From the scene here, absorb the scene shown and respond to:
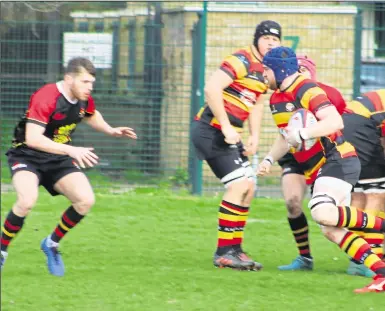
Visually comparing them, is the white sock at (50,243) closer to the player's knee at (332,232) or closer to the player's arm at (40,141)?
the player's arm at (40,141)

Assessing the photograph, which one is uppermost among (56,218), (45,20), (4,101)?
(45,20)

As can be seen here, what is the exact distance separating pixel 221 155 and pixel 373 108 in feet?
4.28

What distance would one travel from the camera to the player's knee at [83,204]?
7.96 m

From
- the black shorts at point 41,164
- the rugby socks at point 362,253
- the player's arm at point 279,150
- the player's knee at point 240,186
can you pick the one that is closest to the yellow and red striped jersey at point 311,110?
the player's arm at point 279,150

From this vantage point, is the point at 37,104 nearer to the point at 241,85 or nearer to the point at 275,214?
the point at 241,85

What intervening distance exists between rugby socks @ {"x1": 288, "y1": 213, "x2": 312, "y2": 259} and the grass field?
0.21 meters

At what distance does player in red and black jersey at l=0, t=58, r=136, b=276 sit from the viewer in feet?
25.6

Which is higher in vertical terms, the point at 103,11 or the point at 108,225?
the point at 103,11

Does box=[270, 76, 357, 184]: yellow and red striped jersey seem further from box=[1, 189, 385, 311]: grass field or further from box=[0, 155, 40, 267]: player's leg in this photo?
box=[0, 155, 40, 267]: player's leg

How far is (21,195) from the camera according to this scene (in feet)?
25.8

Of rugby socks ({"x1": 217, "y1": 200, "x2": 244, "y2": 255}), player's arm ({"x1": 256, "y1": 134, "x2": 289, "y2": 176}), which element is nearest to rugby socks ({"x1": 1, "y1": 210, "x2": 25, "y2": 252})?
rugby socks ({"x1": 217, "y1": 200, "x2": 244, "y2": 255})

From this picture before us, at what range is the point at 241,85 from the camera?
8.41 meters

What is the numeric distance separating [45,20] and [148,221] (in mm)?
4010

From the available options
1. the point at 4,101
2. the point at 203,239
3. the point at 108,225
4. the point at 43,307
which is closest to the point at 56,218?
the point at 108,225
